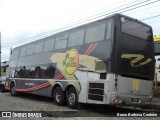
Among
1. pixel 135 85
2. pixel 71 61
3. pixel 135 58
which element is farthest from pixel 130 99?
pixel 71 61

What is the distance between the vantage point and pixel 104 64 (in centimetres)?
1206

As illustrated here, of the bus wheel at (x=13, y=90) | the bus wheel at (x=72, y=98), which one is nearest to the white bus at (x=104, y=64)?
the bus wheel at (x=72, y=98)

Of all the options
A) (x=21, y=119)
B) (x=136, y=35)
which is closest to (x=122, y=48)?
(x=136, y=35)

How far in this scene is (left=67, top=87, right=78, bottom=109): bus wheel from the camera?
44.8ft

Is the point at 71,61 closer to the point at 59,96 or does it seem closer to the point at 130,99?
the point at 59,96

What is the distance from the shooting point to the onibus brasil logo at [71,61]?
46.4ft

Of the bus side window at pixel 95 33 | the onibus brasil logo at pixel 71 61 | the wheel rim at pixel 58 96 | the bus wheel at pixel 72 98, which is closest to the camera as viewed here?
the bus side window at pixel 95 33

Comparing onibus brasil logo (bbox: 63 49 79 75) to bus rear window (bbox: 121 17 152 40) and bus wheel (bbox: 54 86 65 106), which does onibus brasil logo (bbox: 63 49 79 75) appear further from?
bus rear window (bbox: 121 17 152 40)

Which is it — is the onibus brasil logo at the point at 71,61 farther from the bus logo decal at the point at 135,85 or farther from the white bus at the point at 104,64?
the bus logo decal at the point at 135,85

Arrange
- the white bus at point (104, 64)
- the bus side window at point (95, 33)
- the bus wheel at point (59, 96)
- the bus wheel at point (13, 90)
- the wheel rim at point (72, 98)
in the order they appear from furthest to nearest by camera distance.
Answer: the bus wheel at point (13, 90), the bus wheel at point (59, 96), the wheel rim at point (72, 98), the bus side window at point (95, 33), the white bus at point (104, 64)

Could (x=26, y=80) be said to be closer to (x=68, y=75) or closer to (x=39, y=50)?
(x=39, y=50)

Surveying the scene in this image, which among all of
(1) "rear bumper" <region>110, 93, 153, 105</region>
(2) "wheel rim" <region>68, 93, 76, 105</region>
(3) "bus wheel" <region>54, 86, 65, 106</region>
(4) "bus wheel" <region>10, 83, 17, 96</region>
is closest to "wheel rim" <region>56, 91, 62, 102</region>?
(3) "bus wheel" <region>54, 86, 65, 106</region>

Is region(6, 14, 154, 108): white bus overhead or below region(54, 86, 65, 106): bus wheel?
overhead

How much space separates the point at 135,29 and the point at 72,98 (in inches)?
168
